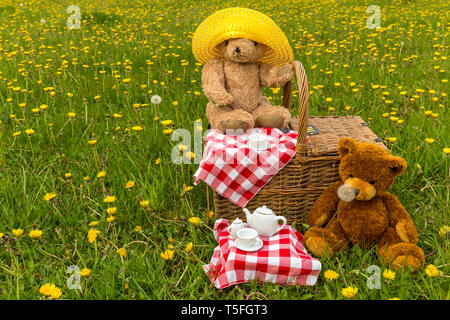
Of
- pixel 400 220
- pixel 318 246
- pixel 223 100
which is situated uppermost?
pixel 223 100

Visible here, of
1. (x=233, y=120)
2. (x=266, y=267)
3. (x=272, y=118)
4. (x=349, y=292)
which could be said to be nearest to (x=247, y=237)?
(x=266, y=267)

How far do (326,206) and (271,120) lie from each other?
62cm

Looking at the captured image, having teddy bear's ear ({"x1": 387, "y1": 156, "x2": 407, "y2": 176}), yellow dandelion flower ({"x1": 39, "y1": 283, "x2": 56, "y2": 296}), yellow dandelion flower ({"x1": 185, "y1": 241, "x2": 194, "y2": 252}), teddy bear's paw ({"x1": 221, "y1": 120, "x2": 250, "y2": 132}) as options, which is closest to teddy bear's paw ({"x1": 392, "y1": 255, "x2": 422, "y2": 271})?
teddy bear's ear ({"x1": 387, "y1": 156, "x2": 407, "y2": 176})

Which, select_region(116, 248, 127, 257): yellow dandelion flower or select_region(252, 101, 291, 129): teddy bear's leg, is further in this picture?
select_region(252, 101, 291, 129): teddy bear's leg

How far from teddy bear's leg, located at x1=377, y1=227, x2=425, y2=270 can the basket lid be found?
1.65 ft

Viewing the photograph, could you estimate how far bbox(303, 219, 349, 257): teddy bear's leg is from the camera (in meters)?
1.89

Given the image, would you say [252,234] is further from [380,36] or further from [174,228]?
[380,36]

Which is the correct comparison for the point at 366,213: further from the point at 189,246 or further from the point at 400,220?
the point at 189,246

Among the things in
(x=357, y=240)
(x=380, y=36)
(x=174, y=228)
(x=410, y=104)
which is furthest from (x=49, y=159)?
(x=380, y=36)

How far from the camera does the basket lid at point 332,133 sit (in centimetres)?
205

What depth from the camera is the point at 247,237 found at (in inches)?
71.0

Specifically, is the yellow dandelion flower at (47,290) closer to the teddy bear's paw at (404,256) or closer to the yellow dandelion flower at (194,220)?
the yellow dandelion flower at (194,220)
